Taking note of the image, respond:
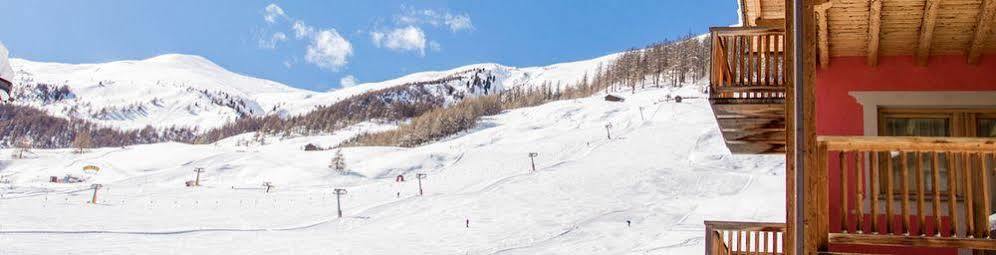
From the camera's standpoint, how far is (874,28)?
329 inches

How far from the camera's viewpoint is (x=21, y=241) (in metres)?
30.1

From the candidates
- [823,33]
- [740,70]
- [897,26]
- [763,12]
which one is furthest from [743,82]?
[897,26]

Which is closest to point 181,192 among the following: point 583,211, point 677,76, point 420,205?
point 420,205

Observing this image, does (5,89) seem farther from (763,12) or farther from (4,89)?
(763,12)

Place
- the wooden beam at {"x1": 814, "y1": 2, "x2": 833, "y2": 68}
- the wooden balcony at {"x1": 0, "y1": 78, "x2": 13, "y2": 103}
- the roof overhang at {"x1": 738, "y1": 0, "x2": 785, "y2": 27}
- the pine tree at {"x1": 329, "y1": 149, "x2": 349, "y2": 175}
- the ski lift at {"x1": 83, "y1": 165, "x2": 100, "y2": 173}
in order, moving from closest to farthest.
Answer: the wooden beam at {"x1": 814, "y1": 2, "x2": 833, "y2": 68}, the roof overhang at {"x1": 738, "y1": 0, "x2": 785, "y2": 27}, the wooden balcony at {"x1": 0, "y1": 78, "x2": 13, "y2": 103}, the pine tree at {"x1": 329, "y1": 149, "x2": 349, "y2": 175}, the ski lift at {"x1": 83, "y1": 165, "x2": 100, "y2": 173}

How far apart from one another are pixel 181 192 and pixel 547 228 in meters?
28.7

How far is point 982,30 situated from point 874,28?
3.85ft

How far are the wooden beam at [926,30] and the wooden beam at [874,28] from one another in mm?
427

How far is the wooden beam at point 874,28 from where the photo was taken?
7.76 meters

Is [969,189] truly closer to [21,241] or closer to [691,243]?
[691,243]

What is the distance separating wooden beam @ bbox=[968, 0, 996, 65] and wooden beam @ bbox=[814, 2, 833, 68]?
1490 mm

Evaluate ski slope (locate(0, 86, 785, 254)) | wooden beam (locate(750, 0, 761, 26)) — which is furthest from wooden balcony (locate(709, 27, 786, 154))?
ski slope (locate(0, 86, 785, 254))

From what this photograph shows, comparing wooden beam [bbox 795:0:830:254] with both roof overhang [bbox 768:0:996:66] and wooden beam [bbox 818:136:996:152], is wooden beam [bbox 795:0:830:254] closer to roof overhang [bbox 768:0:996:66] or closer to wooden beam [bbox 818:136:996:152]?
wooden beam [bbox 818:136:996:152]

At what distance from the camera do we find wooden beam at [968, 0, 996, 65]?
780cm
